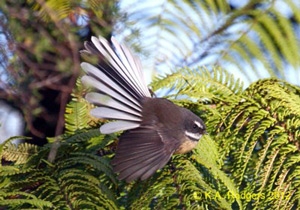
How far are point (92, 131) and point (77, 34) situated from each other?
39.7 inches

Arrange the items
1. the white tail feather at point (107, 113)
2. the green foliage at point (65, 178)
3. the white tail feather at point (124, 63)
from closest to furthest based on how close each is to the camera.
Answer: the green foliage at point (65, 178), the white tail feather at point (107, 113), the white tail feather at point (124, 63)

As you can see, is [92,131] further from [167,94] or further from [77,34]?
[77,34]

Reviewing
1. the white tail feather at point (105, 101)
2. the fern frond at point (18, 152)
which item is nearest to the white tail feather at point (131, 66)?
the white tail feather at point (105, 101)

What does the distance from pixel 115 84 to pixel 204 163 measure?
228 mm

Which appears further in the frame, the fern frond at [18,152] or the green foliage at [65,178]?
the fern frond at [18,152]

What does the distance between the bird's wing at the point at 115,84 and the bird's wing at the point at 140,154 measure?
0.02m

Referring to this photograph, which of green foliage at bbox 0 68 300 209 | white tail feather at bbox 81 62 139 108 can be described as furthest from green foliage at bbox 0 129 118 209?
white tail feather at bbox 81 62 139 108

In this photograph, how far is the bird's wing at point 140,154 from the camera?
1.16m

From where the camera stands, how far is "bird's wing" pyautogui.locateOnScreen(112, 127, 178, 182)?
116 centimetres

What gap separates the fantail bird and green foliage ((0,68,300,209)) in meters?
0.03

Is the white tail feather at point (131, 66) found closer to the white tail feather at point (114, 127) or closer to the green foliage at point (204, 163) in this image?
the green foliage at point (204, 163)

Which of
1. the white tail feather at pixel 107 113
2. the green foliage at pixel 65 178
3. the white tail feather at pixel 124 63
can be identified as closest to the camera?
the green foliage at pixel 65 178

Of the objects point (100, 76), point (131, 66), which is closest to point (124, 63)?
point (131, 66)

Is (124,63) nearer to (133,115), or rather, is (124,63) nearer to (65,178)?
(133,115)
